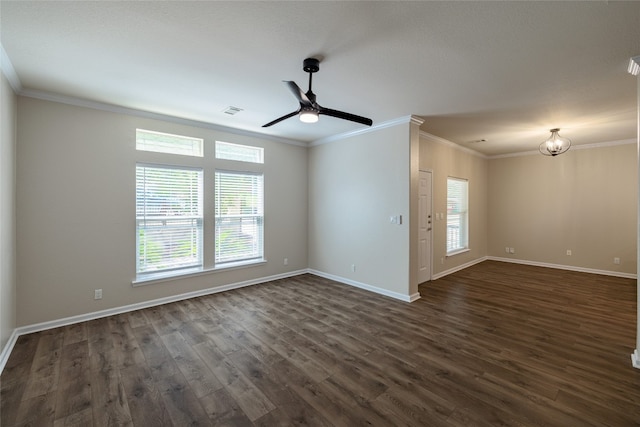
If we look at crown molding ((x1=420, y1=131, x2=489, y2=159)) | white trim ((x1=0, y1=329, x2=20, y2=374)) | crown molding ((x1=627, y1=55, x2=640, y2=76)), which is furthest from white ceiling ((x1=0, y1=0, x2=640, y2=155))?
white trim ((x1=0, y1=329, x2=20, y2=374))

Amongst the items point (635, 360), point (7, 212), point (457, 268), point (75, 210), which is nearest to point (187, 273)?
point (75, 210)

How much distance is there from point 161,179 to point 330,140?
3.05 m

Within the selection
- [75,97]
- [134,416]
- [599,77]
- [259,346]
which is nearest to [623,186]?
[599,77]

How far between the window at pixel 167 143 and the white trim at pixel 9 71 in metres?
1.18

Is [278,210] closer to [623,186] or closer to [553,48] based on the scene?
[553,48]

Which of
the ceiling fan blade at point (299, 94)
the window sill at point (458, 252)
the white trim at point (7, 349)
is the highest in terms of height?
the ceiling fan blade at point (299, 94)

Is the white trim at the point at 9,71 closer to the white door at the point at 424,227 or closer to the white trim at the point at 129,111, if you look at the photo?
the white trim at the point at 129,111

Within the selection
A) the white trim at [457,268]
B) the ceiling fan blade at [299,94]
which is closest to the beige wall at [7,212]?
the ceiling fan blade at [299,94]

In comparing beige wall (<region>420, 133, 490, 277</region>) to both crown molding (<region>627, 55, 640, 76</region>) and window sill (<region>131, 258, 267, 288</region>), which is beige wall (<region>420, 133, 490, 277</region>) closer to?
crown molding (<region>627, 55, 640, 76</region>)

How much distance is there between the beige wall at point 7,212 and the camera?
8.57ft

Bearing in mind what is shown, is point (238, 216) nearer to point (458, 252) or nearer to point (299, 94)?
point (299, 94)

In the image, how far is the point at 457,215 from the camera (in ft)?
20.8

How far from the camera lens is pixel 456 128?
4.75 m

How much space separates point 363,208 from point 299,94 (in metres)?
2.88
